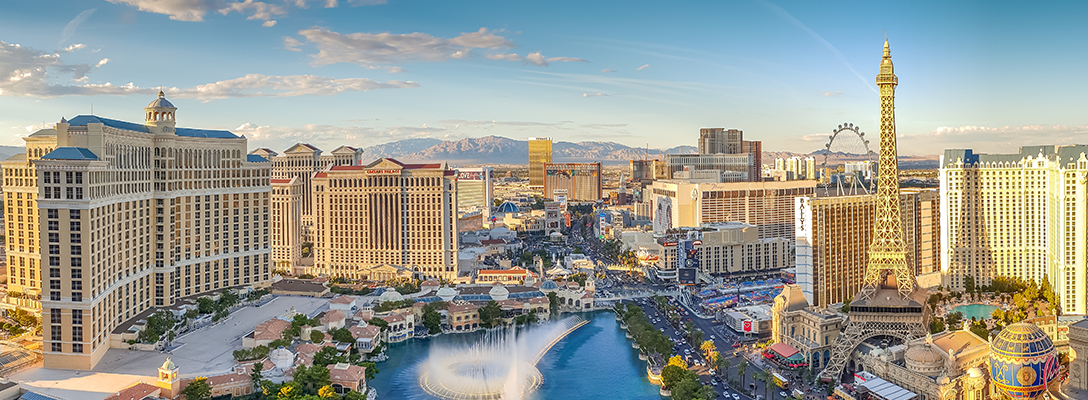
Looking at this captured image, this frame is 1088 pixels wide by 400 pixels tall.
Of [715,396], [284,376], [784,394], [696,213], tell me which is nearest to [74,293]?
[284,376]

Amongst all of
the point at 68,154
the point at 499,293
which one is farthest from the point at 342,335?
the point at 68,154

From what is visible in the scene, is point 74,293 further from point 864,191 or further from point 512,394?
point 864,191

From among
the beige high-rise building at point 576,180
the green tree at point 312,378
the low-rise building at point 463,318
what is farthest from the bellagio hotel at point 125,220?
the beige high-rise building at point 576,180

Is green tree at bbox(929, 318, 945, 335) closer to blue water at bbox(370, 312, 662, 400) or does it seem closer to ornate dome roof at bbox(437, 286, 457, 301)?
blue water at bbox(370, 312, 662, 400)

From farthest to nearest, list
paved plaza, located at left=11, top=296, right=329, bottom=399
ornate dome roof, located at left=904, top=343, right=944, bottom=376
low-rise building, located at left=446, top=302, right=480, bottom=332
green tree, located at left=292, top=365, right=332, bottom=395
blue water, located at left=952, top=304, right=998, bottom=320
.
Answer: low-rise building, located at left=446, top=302, right=480, bottom=332 < blue water, located at left=952, top=304, right=998, bottom=320 < green tree, located at left=292, top=365, right=332, bottom=395 < paved plaza, located at left=11, top=296, right=329, bottom=399 < ornate dome roof, located at left=904, top=343, right=944, bottom=376

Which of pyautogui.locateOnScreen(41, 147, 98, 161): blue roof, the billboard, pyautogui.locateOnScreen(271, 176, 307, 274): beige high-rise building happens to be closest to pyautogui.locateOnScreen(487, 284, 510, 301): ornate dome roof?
the billboard

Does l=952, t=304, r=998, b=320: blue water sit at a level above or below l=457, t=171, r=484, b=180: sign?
below

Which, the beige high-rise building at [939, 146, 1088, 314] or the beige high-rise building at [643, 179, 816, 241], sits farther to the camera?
the beige high-rise building at [643, 179, 816, 241]
